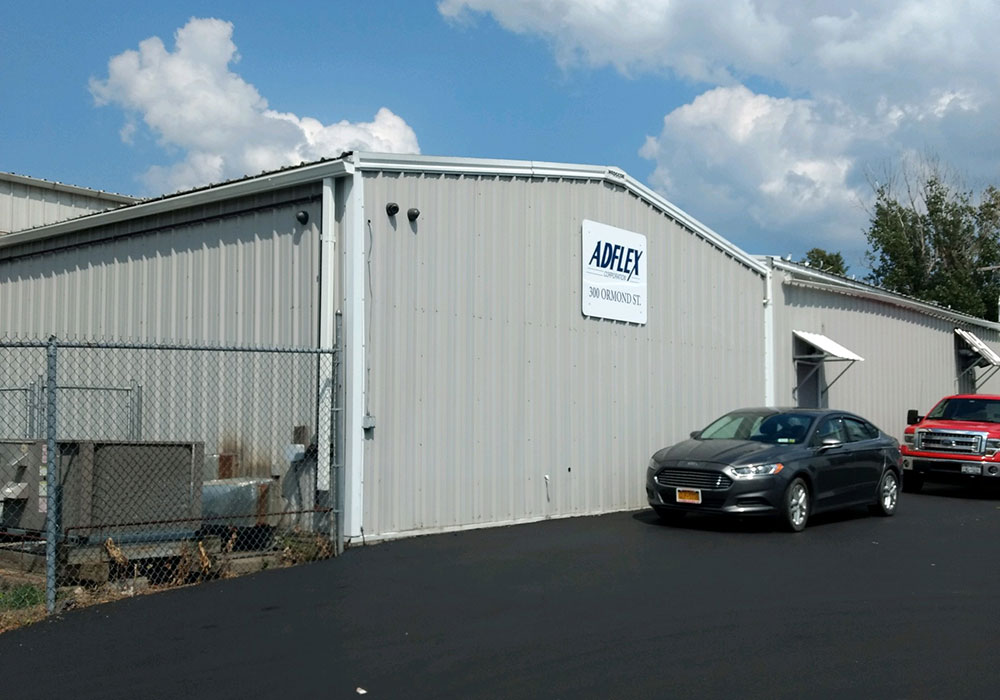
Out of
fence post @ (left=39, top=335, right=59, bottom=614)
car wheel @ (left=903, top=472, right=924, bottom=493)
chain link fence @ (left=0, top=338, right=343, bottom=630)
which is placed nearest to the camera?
fence post @ (left=39, top=335, right=59, bottom=614)

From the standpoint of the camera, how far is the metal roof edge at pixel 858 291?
65.1 ft

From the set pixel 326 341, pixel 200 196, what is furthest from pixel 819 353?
pixel 200 196

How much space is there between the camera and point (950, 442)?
57.7 ft

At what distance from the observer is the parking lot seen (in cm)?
604

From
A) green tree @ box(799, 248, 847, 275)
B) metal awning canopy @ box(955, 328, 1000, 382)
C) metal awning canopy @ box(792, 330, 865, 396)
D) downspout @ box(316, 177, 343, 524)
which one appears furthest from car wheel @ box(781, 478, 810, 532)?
green tree @ box(799, 248, 847, 275)

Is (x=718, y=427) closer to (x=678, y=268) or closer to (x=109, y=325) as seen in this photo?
(x=678, y=268)

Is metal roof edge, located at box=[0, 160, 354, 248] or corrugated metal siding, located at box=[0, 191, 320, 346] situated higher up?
metal roof edge, located at box=[0, 160, 354, 248]

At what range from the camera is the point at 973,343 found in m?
27.0

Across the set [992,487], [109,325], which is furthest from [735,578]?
[992,487]

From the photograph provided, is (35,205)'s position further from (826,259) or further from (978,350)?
(826,259)

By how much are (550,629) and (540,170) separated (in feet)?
24.6

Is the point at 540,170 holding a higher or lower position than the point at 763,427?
higher

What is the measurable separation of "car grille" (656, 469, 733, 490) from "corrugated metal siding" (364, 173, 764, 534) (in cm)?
158

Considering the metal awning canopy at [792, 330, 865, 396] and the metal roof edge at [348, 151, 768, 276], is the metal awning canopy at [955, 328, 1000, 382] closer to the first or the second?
the metal awning canopy at [792, 330, 865, 396]
